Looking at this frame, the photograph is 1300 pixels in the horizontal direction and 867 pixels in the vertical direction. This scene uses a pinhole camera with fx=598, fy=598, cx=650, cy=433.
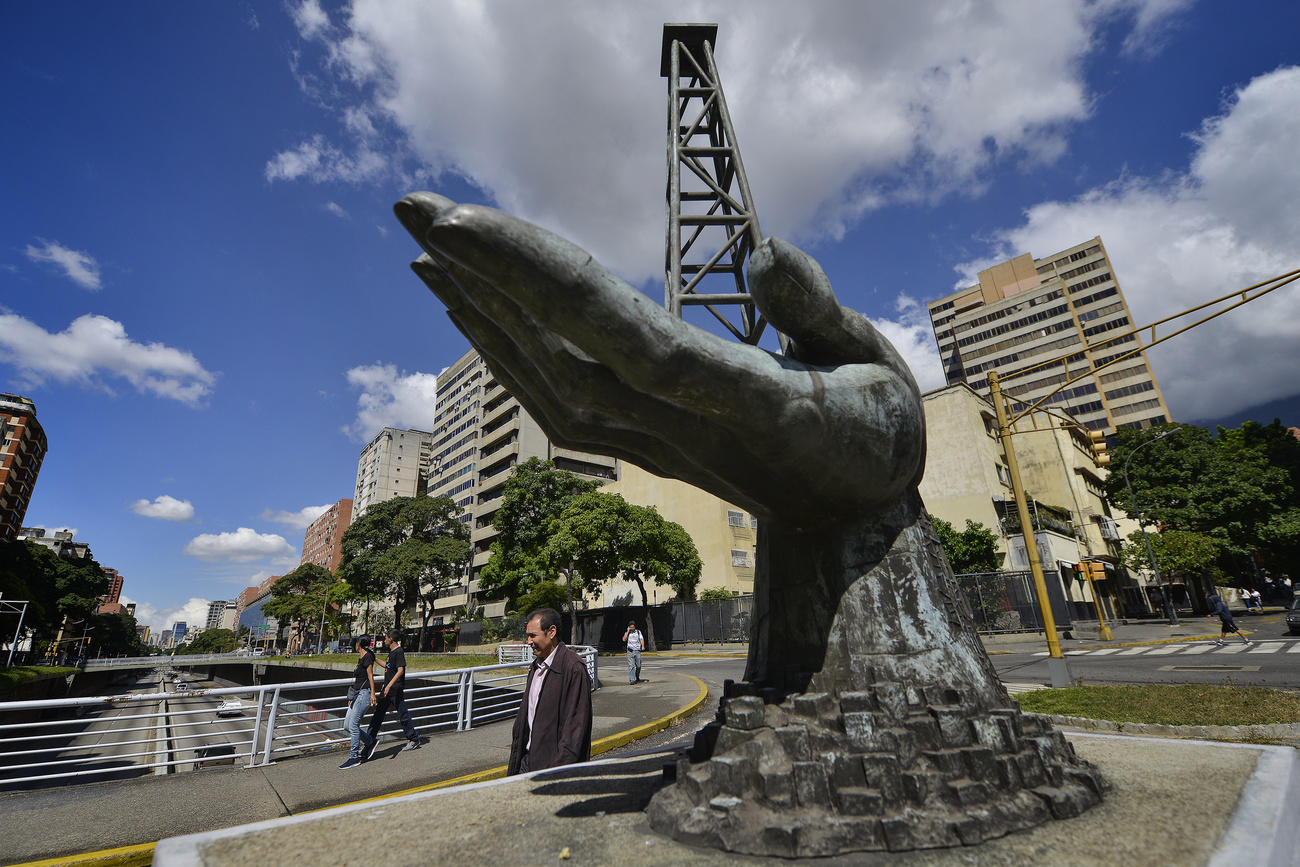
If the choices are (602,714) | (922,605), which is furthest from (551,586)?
(922,605)

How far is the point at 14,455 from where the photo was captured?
185 feet

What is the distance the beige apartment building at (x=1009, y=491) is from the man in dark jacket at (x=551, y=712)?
2225 centimetres

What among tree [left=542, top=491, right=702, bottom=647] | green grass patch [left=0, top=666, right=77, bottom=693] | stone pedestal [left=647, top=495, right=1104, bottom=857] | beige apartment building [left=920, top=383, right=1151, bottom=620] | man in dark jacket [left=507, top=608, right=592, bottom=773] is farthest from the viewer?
tree [left=542, top=491, right=702, bottom=647]

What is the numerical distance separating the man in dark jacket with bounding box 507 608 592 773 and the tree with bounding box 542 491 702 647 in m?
23.5

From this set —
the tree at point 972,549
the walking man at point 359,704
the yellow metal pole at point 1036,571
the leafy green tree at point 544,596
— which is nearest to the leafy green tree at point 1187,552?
the tree at point 972,549

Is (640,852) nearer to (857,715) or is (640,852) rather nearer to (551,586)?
(857,715)

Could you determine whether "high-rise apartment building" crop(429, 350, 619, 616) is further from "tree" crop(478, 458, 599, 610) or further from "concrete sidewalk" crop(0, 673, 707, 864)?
"concrete sidewalk" crop(0, 673, 707, 864)

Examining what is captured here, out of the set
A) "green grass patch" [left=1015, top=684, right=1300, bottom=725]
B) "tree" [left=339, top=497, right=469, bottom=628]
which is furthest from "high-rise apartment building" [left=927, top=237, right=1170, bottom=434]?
"green grass patch" [left=1015, top=684, right=1300, bottom=725]

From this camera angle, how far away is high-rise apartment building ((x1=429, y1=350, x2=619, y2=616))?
49819 millimetres

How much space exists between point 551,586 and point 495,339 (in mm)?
31043

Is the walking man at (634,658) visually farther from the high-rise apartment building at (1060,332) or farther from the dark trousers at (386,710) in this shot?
the high-rise apartment building at (1060,332)

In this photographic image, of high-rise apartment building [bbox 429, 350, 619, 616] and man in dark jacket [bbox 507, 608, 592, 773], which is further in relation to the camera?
high-rise apartment building [bbox 429, 350, 619, 616]

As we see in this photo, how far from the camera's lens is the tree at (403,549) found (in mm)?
43844

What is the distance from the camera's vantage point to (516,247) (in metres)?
2.01
